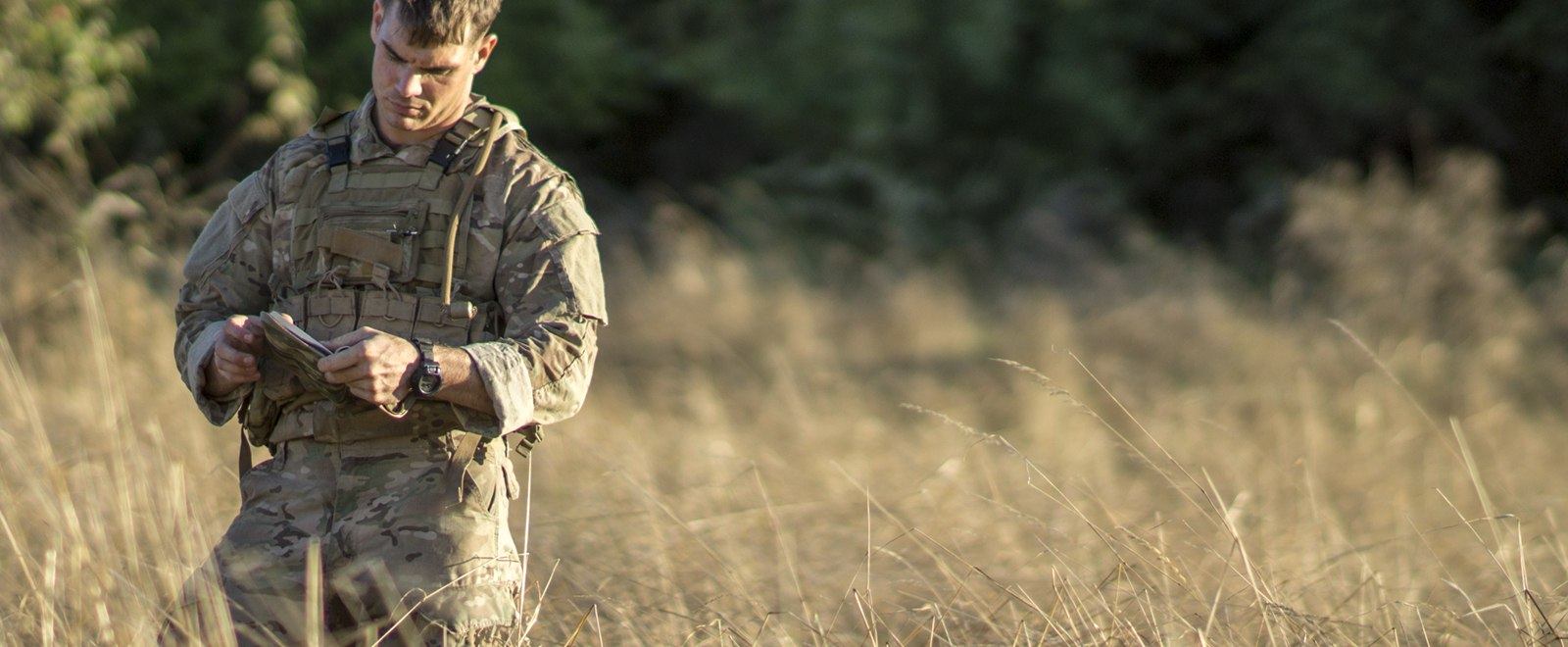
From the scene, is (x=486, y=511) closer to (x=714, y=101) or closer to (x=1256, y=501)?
(x=1256, y=501)

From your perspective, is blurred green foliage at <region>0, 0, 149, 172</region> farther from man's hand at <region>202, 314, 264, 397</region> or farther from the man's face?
man's hand at <region>202, 314, 264, 397</region>

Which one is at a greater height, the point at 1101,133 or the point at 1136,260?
the point at 1101,133

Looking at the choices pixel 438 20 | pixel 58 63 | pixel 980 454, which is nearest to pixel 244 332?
pixel 438 20

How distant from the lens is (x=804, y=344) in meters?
9.39

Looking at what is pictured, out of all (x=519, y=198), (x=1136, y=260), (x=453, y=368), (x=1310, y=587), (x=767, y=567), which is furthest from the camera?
(x=1136, y=260)

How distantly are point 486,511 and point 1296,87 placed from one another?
11277mm

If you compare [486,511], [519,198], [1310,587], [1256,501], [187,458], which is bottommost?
[187,458]

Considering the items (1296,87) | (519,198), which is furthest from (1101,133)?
(519,198)

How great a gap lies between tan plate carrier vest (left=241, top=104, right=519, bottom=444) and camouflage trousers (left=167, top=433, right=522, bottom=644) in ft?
0.17

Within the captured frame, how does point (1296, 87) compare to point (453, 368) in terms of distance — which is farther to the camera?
point (1296, 87)

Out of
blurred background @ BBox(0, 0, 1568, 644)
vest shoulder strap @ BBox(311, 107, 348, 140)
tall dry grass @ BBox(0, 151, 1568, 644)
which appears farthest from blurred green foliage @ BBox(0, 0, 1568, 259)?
vest shoulder strap @ BBox(311, 107, 348, 140)

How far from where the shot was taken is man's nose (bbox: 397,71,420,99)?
266 centimetres

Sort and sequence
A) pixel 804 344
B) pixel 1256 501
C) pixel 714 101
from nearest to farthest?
pixel 1256 501
pixel 804 344
pixel 714 101

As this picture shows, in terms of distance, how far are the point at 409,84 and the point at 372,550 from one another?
2.49 feet
